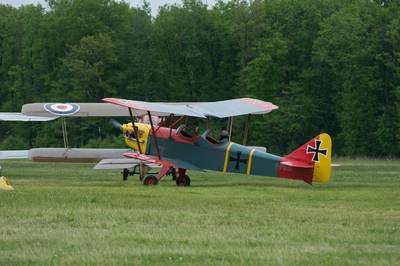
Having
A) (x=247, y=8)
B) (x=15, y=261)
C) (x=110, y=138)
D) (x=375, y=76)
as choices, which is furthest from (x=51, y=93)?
(x=15, y=261)

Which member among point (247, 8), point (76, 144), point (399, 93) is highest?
point (247, 8)

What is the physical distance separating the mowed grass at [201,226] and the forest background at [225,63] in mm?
29402

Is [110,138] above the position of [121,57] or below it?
below

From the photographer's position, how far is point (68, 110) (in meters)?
27.5

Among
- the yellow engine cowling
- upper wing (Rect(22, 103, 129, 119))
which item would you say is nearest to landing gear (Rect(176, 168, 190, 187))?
the yellow engine cowling

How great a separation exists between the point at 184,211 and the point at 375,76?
1424 inches

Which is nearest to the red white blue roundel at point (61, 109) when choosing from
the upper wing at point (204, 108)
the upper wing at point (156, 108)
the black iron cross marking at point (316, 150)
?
the upper wing at point (204, 108)

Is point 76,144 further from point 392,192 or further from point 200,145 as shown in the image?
point 392,192

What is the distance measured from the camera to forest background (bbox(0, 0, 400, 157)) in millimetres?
50375

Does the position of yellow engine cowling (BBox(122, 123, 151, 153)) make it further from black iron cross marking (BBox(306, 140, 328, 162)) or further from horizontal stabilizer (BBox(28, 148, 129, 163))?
black iron cross marking (BBox(306, 140, 328, 162))

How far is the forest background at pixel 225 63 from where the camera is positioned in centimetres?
5038

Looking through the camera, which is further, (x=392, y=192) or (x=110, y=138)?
(x=110, y=138)

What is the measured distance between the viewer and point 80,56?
196 feet

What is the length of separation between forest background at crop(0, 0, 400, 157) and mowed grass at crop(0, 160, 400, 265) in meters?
29.4
